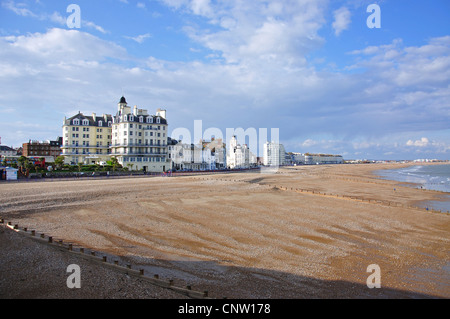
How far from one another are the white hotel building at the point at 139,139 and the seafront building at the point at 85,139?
4.22m

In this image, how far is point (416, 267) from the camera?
12.0 m

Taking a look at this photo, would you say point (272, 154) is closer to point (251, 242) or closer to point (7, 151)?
point (7, 151)

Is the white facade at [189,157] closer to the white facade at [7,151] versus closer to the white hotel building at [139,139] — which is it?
the white hotel building at [139,139]

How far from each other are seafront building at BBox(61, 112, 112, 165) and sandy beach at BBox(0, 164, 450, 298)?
158 feet

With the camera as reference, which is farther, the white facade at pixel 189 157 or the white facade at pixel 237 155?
the white facade at pixel 237 155

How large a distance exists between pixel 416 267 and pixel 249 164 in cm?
12774

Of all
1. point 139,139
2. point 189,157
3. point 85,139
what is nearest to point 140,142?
point 139,139

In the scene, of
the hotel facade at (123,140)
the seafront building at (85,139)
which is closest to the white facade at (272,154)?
the hotel facade at (123,140)

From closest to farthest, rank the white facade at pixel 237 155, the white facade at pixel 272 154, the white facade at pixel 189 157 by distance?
the white facade at pixel 189 157, the white facade at pixel 237 155, the white facade at pixel 272 154

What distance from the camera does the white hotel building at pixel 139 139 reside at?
68.0 m

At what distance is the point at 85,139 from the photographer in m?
72.1

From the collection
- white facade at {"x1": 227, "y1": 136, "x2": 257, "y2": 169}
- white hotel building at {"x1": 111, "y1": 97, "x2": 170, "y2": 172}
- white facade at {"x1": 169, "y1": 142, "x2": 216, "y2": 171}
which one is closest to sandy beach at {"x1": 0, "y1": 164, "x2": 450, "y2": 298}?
white hotel building at {"x1": 111, "y1": 97, "x2": 170, "y2": 172}

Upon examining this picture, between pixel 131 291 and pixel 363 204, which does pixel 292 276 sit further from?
pixel 363 204
